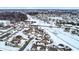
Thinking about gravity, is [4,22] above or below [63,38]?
above

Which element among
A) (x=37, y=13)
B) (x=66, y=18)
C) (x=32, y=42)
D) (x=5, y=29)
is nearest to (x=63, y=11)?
(x=66, y=18)

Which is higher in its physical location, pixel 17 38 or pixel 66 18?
pixel 66 18

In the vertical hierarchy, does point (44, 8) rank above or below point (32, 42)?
above

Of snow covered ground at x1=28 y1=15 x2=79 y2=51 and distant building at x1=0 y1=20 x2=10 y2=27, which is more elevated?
distant building at x1=0 y1=20 x2=10 y2=27

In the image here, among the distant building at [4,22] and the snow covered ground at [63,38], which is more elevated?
the distant building at [4,22]

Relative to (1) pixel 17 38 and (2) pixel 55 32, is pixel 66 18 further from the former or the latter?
(1) pixel 17 38
